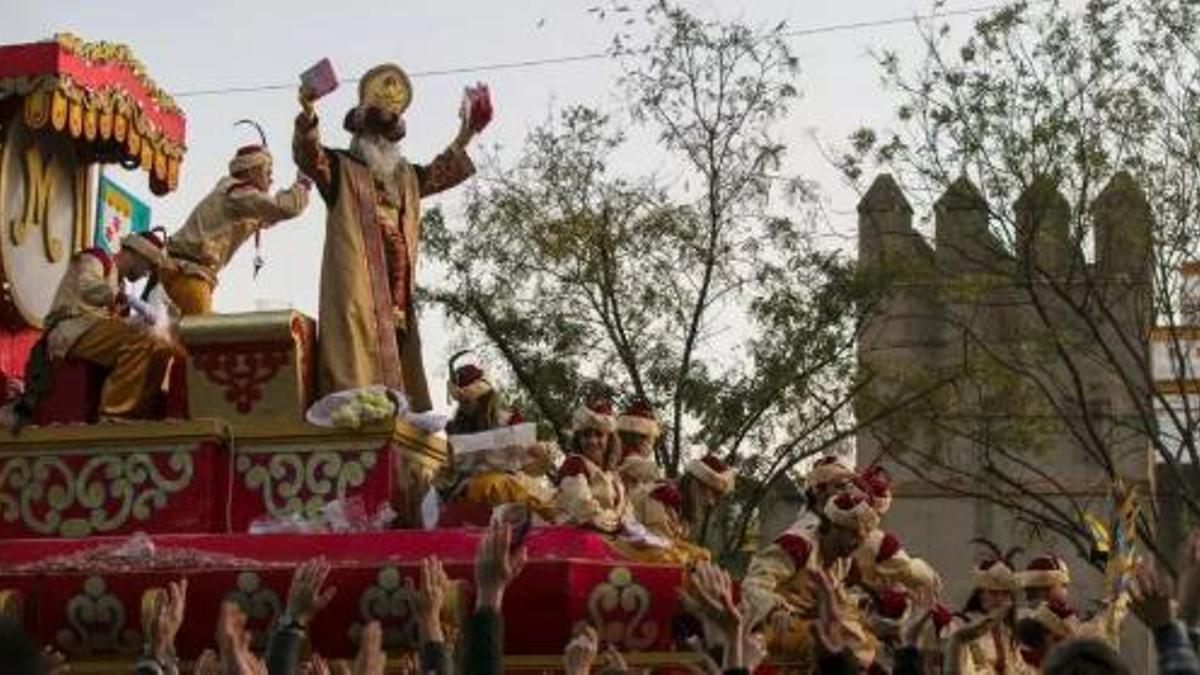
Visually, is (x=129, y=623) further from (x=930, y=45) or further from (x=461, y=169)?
(x=930, y=45)

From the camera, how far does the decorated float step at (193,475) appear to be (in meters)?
11.6

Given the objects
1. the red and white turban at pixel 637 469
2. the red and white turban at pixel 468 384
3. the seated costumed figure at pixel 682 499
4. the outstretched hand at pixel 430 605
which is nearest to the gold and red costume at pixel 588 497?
the seated costumed figure at pixel 682 499

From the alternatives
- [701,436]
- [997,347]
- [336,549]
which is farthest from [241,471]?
[997,347]

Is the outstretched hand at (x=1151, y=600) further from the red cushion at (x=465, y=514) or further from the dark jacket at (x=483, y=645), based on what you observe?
the red cushion at (x=465, y=514)

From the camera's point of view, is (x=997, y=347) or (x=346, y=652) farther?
(x=997, y=347)

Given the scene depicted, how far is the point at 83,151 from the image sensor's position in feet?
46.3

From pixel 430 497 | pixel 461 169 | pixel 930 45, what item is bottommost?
pixel 430 497

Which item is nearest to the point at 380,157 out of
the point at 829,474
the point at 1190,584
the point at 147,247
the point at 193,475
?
the point at 147,247

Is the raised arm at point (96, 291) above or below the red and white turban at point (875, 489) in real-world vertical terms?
above

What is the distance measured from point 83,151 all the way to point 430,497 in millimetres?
3835

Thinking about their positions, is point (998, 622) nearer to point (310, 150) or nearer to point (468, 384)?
point (468, 384)

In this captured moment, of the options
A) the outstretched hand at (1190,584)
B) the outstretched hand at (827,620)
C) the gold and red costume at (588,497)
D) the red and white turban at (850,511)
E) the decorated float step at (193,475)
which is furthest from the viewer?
the decorated float step at (193,475)

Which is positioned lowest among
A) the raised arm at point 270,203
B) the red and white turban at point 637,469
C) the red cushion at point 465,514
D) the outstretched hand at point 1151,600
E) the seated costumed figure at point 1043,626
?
the outstretched hand at point 1151,600

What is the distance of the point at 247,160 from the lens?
12.7m
